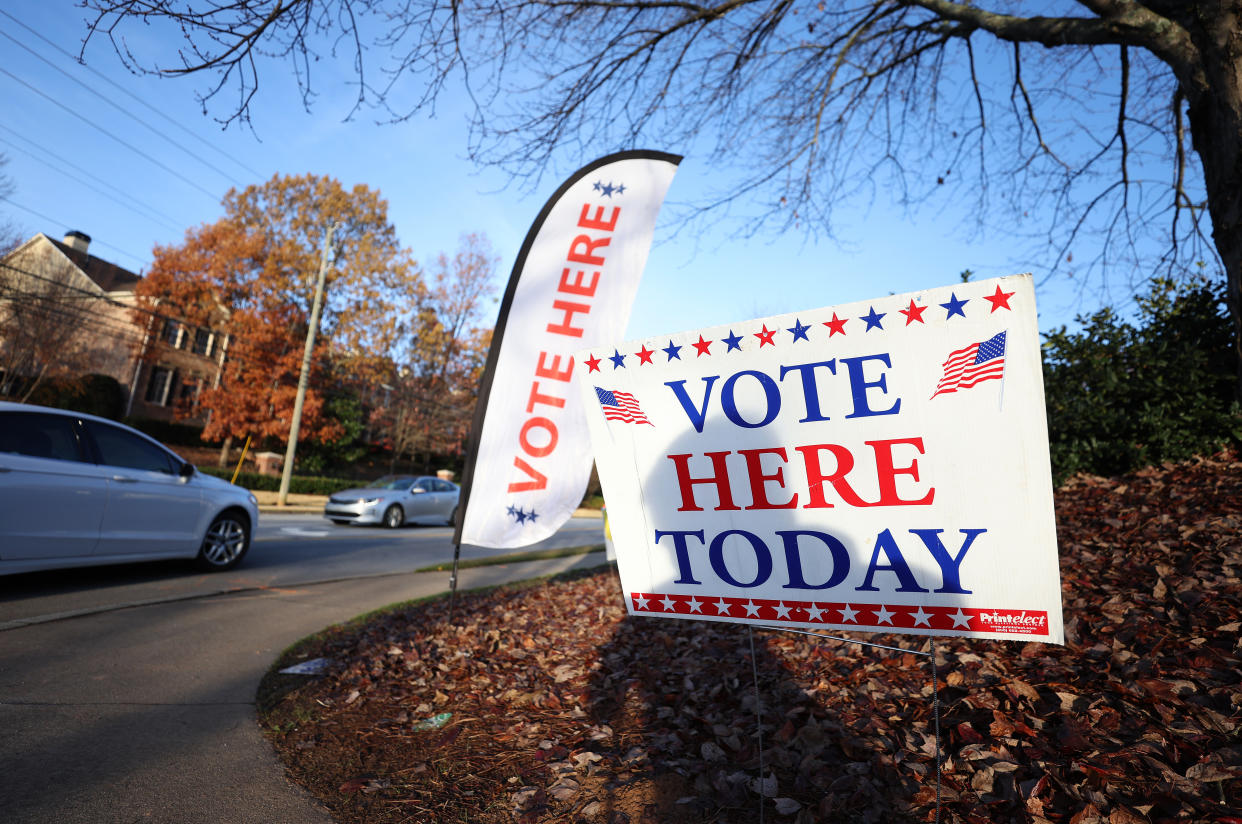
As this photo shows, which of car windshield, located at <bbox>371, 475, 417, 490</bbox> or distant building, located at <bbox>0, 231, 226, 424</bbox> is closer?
car windshield, located at <bbox>371, 475, 417, 490</bbox>

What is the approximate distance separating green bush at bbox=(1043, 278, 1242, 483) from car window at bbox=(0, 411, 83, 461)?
9.67 meters

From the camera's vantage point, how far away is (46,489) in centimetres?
548

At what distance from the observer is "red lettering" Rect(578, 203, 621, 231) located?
478cm

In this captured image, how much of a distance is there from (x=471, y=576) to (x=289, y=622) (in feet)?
10.1

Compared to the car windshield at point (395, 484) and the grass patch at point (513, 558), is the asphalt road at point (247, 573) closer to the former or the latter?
the grass patch at point (513, 558)

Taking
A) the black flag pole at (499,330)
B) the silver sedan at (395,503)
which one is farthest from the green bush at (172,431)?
the black flag pole at (499,330)

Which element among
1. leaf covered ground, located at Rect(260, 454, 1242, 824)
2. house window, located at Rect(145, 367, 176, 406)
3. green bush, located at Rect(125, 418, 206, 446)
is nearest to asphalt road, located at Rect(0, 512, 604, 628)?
leaf covered ground, located at Rect(260, 454, 1242, 824)

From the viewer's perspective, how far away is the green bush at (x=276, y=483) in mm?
21188

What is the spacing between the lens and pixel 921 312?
2004 millimetres

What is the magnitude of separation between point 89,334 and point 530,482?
3149 centimetres

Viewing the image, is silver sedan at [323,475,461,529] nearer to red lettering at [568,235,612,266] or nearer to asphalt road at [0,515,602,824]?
asphalt road at [0,515,602,824]

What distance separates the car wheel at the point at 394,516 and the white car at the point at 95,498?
813 cm

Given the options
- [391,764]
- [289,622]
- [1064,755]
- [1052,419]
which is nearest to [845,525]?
[1064,755]

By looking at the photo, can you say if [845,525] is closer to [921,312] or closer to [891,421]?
[891,421]
